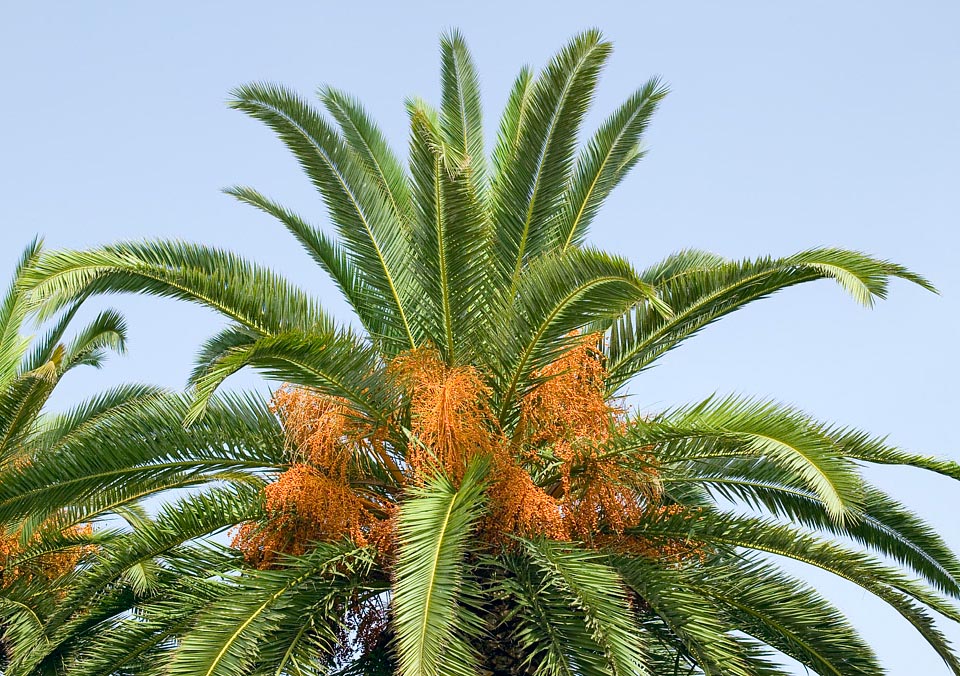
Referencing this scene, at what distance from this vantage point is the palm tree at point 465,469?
10094 millimetres

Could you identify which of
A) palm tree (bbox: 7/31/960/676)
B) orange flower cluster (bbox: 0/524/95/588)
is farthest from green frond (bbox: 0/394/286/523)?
orange flower cluster (bbox: 0/524/95/588)

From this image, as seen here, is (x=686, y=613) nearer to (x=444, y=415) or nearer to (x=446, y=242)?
(x=444, y=415)

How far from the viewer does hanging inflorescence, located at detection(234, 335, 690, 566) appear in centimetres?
1056

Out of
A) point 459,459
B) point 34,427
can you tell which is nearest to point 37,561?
point 34,427

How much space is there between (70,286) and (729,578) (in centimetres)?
603

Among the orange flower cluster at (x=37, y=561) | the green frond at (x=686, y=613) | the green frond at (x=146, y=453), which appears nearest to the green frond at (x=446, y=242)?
the green frond at (x=146, y=453)

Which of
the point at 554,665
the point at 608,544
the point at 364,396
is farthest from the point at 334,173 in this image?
the point at 554,665

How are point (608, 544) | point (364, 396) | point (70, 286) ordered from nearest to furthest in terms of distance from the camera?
point (70, 286) < point (364, 396) < point (608, 544)

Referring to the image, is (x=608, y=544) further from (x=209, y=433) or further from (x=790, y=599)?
(x=209, y=433)

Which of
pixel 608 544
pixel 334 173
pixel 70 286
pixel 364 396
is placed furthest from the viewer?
pixel 334 173

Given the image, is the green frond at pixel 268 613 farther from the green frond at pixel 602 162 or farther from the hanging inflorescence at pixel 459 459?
the green frond at pixel 602 162

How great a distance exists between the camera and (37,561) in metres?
15.2

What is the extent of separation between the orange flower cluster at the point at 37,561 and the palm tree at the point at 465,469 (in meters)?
2.62

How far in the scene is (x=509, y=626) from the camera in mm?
11148
